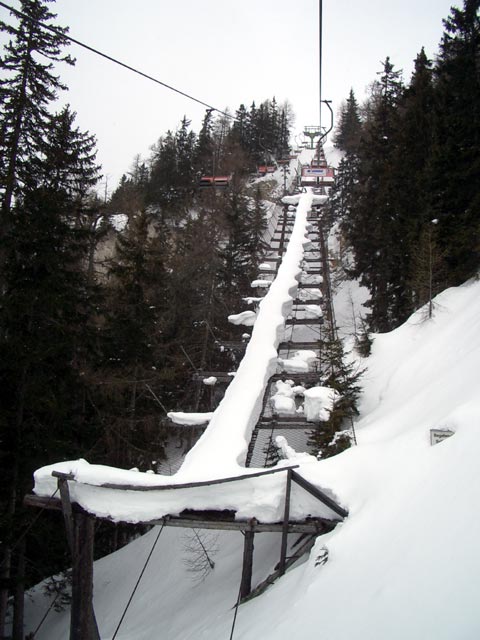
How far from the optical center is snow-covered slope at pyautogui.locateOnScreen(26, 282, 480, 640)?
3.17 metres

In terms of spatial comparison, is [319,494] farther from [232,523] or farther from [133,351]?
[133,351]

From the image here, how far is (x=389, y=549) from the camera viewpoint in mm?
3838

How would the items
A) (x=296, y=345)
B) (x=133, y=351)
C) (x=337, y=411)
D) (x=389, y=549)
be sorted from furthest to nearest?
(x=133, y=351) → (x=296, y=345) → (x=337, y=411) → (x=389, y=549)

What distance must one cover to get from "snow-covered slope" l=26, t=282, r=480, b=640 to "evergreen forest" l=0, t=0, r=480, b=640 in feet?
7.28

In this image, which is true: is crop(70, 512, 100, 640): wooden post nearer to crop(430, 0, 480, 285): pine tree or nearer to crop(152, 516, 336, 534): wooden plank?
crop(152, 516, 336, 534): wooden plank

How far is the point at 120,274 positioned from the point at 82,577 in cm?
1119

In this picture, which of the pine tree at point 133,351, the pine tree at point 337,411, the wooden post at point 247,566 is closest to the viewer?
the wooden post at point 247,566

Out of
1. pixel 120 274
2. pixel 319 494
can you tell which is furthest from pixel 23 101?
pixel 319 494

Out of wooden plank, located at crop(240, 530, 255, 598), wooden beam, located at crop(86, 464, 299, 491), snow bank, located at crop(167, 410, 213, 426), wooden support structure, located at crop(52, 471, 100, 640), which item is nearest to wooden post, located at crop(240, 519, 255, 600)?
wooden plank, located at crop(240, 530, 255, 598)

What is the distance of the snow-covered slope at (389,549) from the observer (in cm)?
317

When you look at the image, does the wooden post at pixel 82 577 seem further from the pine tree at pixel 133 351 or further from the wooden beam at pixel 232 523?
the pine tree at pixel 133 351

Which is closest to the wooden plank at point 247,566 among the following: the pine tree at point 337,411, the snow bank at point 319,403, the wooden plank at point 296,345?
the pine tree at point 337,411

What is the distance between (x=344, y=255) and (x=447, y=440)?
31.9m

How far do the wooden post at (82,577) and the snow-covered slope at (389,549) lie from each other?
4.63 ft
